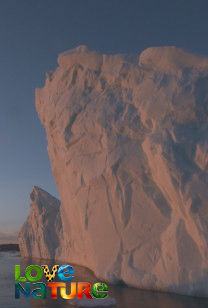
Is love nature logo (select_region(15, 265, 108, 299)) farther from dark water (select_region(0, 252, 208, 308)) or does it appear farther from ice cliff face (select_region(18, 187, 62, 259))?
Answer: ice cliff face (select_region(18, 187, 62, 259))

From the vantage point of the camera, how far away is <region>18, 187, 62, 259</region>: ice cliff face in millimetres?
33594

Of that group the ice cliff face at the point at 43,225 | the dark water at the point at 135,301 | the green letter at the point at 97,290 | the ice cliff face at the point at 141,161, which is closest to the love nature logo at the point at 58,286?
the green letter at the point at 97,290

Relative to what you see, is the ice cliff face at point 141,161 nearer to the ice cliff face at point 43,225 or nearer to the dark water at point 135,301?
the dark water at point 135,301

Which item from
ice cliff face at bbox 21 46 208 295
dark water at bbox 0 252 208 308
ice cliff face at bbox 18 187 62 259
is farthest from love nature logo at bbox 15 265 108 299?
ice cliff face at bbox 18 187 62 259

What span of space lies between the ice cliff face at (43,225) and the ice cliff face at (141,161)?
1653 centimetres

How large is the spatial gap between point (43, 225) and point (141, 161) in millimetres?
22557

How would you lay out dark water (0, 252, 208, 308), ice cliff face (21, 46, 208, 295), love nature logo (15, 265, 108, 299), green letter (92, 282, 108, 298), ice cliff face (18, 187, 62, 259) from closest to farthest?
love nature logo (15, 265, 108, 299) → green letter (92, 282, 108, 298) → dark water (0, 252, 208, 308) → ice cliff face (21, 46, 208, 295) → ice cliff face (18, 187, 62, 259)

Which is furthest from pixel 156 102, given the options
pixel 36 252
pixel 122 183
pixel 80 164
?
pixel 36 252

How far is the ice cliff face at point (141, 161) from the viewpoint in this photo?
11.5 meters

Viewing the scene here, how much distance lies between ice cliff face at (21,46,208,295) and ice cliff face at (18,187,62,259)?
54.2 ft

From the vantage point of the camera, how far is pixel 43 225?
111 feet

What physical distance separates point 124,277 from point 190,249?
10.5 feet

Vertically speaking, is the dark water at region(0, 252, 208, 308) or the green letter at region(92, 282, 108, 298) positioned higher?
the green letter at region(92, 282, 108, 298)

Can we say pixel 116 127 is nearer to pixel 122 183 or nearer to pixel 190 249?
pixel 122 183
